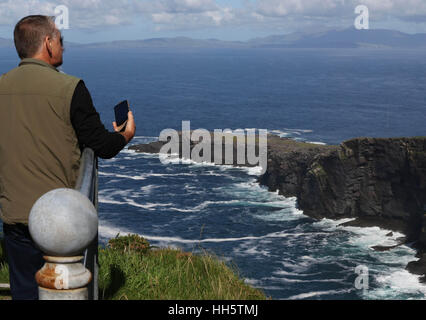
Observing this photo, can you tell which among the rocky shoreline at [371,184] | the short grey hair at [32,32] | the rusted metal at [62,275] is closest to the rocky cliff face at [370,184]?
the rocky shoreline at [371,184]

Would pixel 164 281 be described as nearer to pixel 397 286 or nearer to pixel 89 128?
pixel 89 128

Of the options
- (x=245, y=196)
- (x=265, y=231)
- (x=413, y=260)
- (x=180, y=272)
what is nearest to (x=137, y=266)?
(x=180, y=272)

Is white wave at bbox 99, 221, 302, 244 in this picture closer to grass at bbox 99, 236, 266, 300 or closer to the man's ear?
grass at bbox 99, 236, 266, 300

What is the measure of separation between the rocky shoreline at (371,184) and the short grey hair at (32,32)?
249ft

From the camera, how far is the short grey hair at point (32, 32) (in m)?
4.98

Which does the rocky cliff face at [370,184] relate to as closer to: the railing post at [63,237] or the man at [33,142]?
the man at [33,142]

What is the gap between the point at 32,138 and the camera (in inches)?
187

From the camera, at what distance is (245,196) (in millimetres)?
95938

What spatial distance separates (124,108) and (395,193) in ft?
271

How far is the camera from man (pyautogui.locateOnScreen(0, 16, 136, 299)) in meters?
4.73

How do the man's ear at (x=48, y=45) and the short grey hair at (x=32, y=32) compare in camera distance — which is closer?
the short grey hair at (x=32, y=32)

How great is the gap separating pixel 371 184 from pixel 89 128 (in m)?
85.0

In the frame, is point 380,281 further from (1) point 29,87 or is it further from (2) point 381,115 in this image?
(2) point 381,115

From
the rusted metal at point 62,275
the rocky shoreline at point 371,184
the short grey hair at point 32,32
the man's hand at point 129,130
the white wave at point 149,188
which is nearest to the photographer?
the rusted metal at point 62,275
